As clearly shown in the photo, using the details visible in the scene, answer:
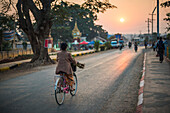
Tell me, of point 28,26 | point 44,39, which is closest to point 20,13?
point 28,26

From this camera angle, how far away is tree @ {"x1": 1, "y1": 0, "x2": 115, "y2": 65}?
17.6m

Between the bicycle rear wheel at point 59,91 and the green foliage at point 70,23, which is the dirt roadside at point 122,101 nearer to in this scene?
the bicycle rear wheel at point 59,91

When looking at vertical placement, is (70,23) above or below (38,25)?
above

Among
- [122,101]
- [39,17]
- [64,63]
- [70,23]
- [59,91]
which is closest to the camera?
[59,91]

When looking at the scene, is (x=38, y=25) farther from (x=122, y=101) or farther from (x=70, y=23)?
(x=70, y=23)

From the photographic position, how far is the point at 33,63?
17625mm

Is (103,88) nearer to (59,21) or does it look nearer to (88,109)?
(88,109)

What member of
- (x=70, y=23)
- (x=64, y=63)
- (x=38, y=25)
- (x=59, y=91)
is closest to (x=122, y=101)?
(x=59, y=91)

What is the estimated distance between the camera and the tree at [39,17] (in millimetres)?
17609

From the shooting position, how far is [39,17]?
59.1ft

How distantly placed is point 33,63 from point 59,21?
179 inches

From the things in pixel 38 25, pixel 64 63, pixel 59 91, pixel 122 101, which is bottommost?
pixel 122 101

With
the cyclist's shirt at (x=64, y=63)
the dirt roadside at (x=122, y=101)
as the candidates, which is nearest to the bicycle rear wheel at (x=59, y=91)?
the cyclist's shirt at (x=64, y=63)

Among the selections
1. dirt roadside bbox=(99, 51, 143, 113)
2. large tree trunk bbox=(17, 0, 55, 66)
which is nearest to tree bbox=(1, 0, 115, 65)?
large tree trunk bbox=(17, 0, 55, 66)
